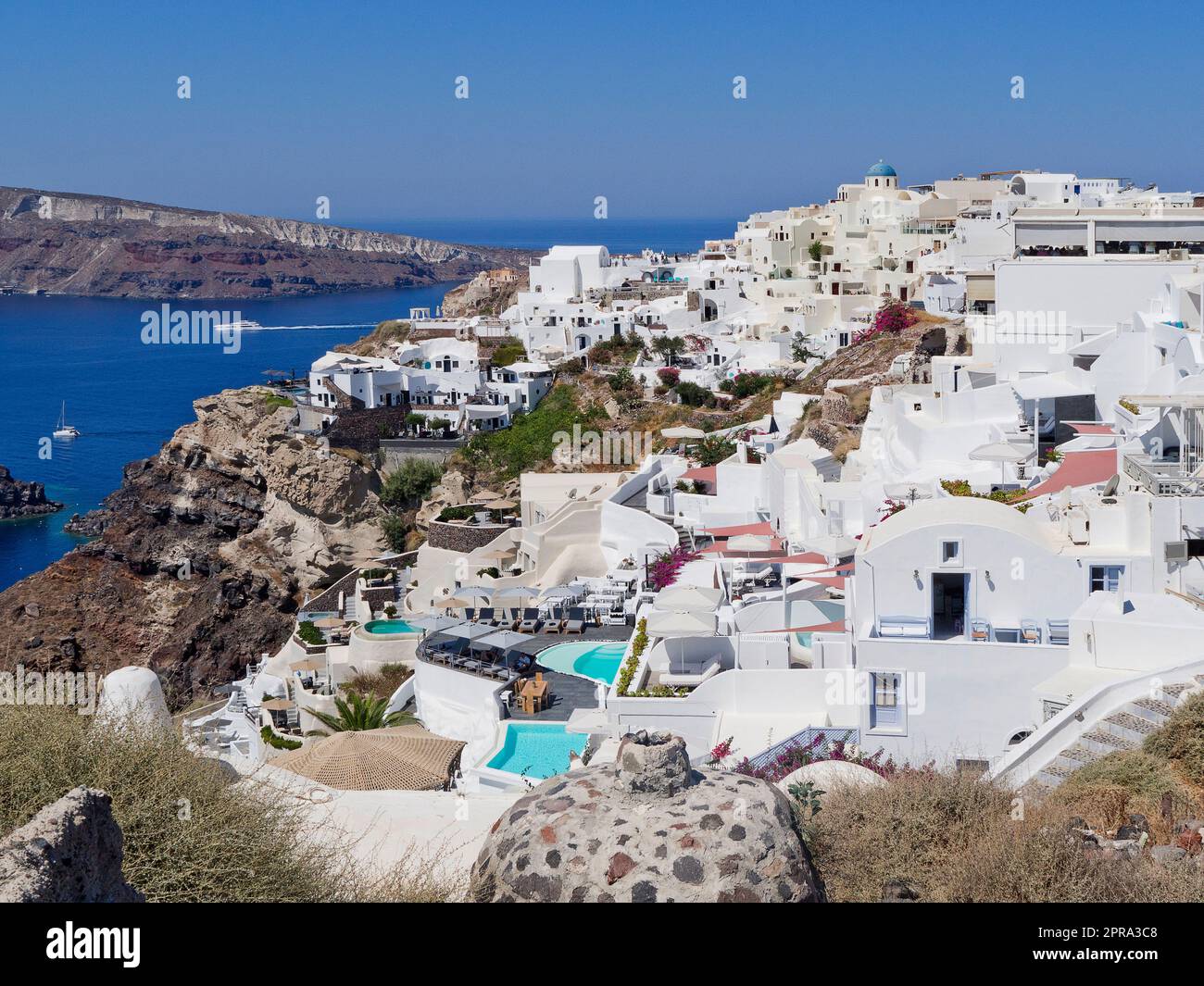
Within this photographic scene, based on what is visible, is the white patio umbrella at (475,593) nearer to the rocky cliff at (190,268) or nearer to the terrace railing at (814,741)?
the terrace railing at (814,741)

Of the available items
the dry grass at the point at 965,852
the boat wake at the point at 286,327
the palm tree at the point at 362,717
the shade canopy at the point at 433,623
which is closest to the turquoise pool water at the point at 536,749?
the palm tree at the point at 362,717

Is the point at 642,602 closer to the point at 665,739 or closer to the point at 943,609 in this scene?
the point at 943,609

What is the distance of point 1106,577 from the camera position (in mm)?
10672

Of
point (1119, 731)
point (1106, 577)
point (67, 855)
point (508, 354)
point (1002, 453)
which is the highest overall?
point (508, 354)

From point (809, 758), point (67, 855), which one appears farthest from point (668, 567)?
point (67, 855)

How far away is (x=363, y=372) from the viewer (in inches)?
1489

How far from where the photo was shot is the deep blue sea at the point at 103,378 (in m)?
57.1

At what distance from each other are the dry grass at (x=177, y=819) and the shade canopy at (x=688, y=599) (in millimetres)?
6641

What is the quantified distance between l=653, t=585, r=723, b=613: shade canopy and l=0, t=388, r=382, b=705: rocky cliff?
14.0 m

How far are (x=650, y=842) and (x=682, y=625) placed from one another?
774cm

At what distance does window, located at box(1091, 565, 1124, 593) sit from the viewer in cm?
1063

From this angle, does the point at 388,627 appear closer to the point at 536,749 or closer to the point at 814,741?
the point at 536,749

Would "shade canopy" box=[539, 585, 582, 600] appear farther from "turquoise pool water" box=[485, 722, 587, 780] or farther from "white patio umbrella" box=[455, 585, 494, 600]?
"turquoise pool water" box=[485, 722, 587, 780]
